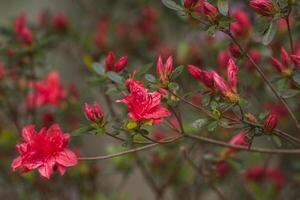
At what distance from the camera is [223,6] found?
1.57 meters

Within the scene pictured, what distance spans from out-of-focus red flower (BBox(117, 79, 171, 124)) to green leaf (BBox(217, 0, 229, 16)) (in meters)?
0.29

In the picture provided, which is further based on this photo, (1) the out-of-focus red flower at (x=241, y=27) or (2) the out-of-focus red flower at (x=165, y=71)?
(1) the out-of-focus red flower at (x=241, y=27)

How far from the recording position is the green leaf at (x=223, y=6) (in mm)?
1568

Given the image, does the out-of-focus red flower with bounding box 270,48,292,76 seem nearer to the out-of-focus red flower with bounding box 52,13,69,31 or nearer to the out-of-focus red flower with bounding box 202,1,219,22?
the out-of-focus red flower with bounding box 202,1,219,22

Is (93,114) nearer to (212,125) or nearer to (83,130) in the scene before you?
(83,130)

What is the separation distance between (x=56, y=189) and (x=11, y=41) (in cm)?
77

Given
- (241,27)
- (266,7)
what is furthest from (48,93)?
(266,7)

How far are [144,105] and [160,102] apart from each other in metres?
0.10

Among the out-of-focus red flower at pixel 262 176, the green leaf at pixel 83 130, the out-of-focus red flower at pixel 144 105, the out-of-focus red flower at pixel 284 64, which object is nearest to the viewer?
the out-of-focus red flower at pixel 144 105

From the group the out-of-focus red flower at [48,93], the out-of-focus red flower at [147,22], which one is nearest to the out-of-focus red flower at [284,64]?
the out-of-focus red flower at [48,93]

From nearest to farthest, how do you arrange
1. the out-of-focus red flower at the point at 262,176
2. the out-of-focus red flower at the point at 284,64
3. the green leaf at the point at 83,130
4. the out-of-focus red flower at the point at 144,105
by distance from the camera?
1. the out-of-focus red flower at the point at 144,105
2. the green leaf at the point at 83,130
3. the out-of-focus red flower at the point at 284,64
4. the out-of-focus red flower at the point at 262,176

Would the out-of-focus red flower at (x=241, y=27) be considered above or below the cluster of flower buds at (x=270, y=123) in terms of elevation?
below

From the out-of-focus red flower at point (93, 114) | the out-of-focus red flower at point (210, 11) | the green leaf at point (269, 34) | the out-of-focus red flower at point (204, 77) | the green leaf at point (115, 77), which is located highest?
the out-of-focus red flower at point (210, 11)

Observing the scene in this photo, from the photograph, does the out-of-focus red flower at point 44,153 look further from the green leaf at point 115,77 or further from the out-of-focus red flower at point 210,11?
the out-of-focus red flower at point 210,11
